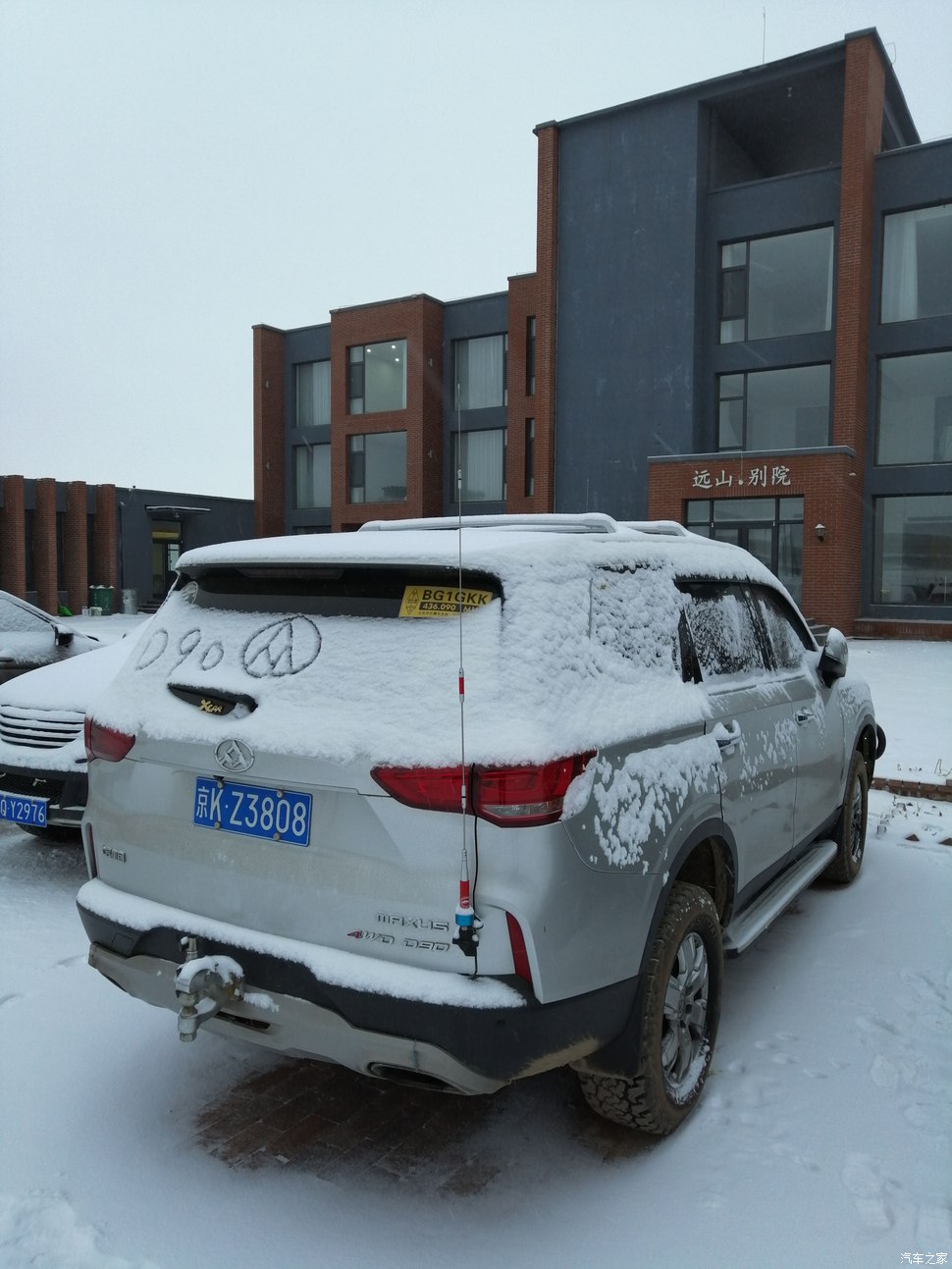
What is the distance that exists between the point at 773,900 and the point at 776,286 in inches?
1005

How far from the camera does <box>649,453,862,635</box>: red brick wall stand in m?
22.7

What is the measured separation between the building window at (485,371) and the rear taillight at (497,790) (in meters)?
33.2

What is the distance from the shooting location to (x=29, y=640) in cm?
822

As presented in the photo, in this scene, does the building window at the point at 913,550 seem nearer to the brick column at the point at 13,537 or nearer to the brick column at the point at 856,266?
the brick column at the point at 856,266

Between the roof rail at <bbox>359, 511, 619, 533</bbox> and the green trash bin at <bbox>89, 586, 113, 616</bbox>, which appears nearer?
the roof rail at <bbox>359, 511, 619, 533</bbox>

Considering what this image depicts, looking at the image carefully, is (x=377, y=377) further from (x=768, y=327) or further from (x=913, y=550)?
(x=913, y=550)

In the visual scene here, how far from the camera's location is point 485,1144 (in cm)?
292

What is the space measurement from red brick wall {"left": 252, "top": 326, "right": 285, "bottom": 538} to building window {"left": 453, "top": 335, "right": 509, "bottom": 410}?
28.9 ft

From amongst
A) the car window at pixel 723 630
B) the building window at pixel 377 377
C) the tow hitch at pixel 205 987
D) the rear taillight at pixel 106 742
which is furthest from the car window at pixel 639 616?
the building window at pixel 377 377

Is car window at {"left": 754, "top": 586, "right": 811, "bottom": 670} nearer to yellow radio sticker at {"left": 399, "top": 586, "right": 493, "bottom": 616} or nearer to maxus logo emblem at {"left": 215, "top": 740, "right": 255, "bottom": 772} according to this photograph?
yellow radio sticker at {"left": 399, "top": 586, "right": 493, "bottom": 616}

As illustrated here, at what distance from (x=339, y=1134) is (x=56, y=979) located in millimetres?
1662

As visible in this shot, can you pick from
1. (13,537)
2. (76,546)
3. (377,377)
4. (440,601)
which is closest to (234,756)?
(440,601)

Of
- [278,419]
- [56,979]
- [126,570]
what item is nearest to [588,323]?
[278,419]

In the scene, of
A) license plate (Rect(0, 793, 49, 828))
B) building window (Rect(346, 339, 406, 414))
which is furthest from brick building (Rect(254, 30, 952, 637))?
license plate (Rect(0, 793, 49, 828))
